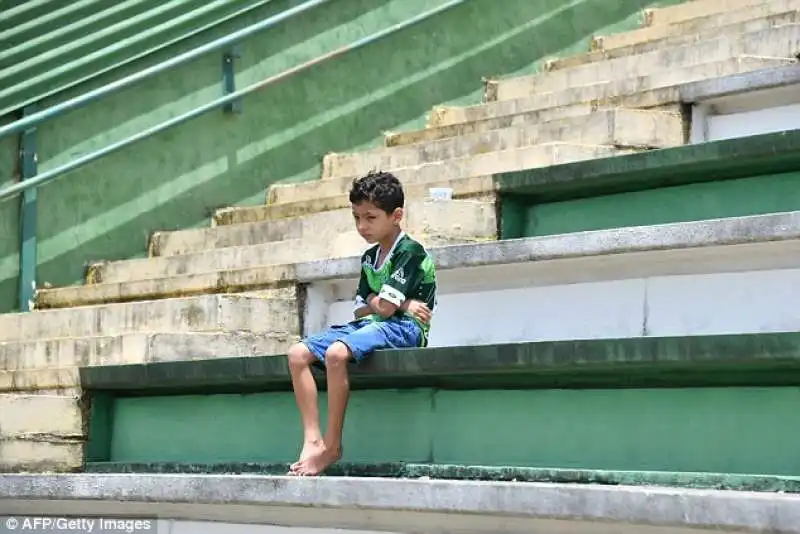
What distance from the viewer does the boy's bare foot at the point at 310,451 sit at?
4391 millimetres

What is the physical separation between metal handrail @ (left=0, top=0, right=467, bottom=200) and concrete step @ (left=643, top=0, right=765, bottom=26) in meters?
1.09

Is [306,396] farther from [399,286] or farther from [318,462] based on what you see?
[399,286]

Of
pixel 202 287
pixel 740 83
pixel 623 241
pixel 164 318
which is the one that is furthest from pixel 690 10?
pixel 623 241

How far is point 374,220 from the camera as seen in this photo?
4.60 metres

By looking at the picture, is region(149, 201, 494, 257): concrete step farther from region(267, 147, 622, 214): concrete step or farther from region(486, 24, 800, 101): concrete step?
region(486, 24, 800, 101): concrete step

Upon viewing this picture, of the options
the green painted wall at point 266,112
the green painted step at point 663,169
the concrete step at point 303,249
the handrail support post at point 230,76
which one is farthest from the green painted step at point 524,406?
the handrail support post at point 230,76

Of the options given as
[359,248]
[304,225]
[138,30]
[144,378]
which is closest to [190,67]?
[138,30]

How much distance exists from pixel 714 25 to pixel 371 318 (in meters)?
3.47

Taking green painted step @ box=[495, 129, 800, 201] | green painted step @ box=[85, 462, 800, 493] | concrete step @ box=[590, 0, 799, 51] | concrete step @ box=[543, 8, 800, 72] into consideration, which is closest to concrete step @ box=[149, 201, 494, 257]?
green painted step @ box=[495, 129, 800, 201]

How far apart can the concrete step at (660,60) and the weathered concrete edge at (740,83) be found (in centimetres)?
60

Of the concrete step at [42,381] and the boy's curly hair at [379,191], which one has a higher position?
the boy's curly hair at [379,191]

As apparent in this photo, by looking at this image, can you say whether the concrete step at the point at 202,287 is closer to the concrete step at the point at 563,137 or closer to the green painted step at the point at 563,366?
the green painted step at the point at 563,366

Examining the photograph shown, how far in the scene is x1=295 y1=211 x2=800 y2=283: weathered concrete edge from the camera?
14.1ft

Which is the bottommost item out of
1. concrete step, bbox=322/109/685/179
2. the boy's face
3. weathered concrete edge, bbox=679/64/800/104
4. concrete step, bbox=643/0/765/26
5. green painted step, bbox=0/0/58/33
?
the boy's face
